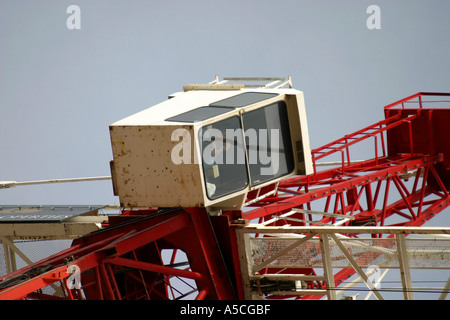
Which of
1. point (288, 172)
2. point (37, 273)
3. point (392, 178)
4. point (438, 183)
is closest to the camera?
point (37, 273)

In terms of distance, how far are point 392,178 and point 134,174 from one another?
12938 millimetres

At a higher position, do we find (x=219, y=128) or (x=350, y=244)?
(x=219, y=128)

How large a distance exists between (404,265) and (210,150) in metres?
5.68

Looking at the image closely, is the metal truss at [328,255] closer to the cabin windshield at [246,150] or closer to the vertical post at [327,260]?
the vertical post at [327,260]

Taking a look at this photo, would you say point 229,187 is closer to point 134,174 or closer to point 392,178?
point 134,174

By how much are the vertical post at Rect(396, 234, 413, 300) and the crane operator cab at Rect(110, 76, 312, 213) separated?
3037 millimetres

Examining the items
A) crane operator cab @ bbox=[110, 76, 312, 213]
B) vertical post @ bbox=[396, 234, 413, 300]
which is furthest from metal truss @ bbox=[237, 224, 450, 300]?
crane operator cab @ bbox=[110, 76, 312, 213]

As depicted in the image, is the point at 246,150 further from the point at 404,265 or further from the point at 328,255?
the point at 404,265

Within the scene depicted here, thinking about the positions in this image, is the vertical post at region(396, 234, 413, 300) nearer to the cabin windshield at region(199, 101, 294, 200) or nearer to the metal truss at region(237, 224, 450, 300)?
the metal truss at region(237, 224, 450, 300)

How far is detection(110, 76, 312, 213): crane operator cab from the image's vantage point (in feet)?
71.3

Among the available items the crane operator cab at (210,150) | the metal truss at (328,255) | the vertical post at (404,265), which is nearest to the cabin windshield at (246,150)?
the crane operator cab at (210,150)

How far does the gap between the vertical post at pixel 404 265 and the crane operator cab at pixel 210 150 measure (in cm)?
304

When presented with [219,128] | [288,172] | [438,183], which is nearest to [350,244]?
[288,172]

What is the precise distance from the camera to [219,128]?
22.2 metres
